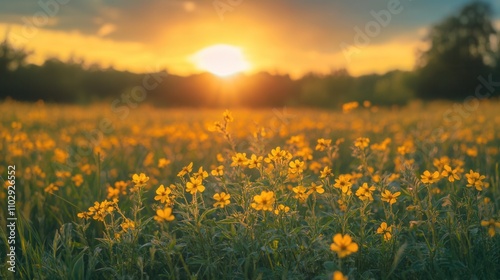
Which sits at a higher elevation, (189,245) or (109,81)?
(109,81)

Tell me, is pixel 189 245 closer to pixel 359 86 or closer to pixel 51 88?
pixel 51 88

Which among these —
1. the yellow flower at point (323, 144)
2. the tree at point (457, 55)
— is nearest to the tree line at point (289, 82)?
the tree at point (457, 55)

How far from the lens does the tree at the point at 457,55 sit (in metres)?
41.0

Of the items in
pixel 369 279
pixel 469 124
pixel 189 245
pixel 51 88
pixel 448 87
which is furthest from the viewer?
pixel 448 87

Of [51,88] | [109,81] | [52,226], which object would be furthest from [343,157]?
[109,81]

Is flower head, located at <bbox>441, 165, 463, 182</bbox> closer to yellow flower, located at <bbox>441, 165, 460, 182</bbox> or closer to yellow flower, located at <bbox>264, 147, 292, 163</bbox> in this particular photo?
yellow flower, located at <bbox>441, 165, 460, 182</bbox>

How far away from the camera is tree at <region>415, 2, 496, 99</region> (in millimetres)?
41000

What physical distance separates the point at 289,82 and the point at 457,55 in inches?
790

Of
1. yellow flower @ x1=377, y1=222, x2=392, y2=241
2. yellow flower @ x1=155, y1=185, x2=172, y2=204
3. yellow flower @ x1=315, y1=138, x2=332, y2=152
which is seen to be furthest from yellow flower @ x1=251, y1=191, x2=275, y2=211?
yellow flower @ x1=315, y1=138, x2=332, y2=152

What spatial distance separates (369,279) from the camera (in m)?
2.10

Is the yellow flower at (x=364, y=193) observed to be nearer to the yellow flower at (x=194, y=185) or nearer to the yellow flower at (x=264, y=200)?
the yellow flower at (x=264, y=200)

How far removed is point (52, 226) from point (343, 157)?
12.8 feet

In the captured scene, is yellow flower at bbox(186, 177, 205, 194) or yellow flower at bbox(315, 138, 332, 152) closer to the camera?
yellow flower at bbox(186, 177, 205, 194)

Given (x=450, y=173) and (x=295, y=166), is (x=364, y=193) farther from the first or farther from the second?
(x=450, y=173)
